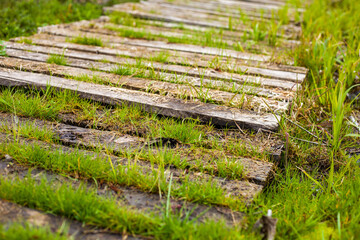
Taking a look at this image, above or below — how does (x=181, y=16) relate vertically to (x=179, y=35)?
above

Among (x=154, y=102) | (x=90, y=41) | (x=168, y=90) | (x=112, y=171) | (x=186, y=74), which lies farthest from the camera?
(x=90, y=41)

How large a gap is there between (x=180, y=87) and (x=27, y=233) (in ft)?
5.81

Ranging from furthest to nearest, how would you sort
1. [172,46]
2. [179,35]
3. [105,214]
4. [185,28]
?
[185,28] < [179,35] < [172,46] < [105,214]

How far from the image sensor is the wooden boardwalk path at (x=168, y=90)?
201cm

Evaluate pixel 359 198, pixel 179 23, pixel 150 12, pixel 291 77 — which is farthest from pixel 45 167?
pixel 150 12

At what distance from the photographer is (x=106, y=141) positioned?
226 cm

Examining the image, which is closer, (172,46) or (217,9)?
(172,46)

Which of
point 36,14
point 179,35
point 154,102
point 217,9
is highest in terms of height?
point 217,9

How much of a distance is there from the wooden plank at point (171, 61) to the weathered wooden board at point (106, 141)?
1.00 m

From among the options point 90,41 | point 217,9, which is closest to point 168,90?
point 90,41

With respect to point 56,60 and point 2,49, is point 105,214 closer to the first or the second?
point 56,60

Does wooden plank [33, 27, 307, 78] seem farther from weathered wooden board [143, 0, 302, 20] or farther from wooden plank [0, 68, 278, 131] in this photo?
weathered wooden board [143, 0, 302, 20]

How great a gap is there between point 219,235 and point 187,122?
1.10m

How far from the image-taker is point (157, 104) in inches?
103
